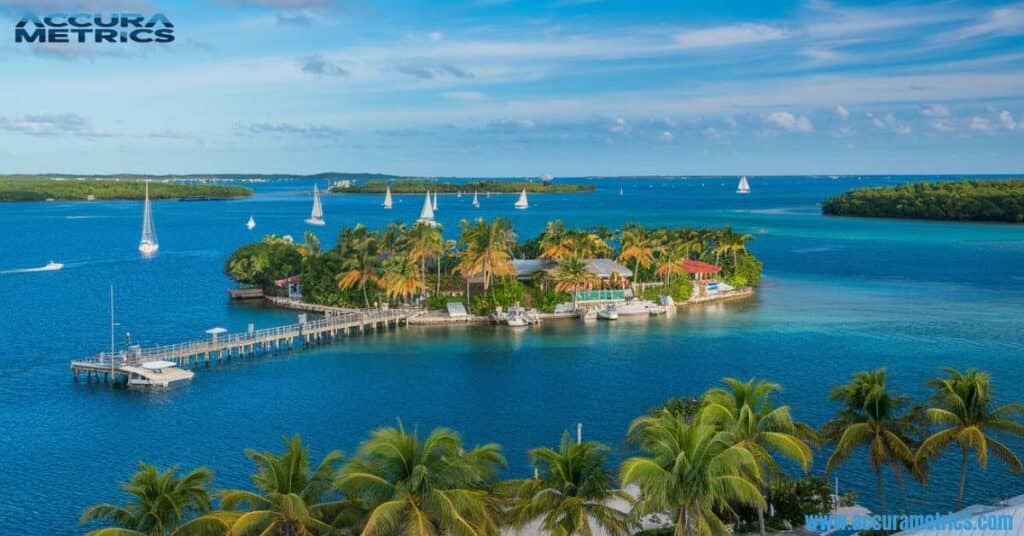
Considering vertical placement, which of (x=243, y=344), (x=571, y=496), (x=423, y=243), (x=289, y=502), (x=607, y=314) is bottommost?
(x=243, y=344)

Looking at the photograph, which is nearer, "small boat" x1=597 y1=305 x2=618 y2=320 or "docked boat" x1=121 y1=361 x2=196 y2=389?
"docked boat" x1=121 y1=361 x2=196 y2=389

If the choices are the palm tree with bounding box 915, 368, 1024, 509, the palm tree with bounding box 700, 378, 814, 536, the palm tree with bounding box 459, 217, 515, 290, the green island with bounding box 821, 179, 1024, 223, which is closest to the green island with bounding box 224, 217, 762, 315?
the palm tree with bounding box 459, 217, 515, 290

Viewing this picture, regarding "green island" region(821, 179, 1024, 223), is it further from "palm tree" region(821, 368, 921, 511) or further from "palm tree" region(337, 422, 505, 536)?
"palm tree" region(337, 422, 505, 536)

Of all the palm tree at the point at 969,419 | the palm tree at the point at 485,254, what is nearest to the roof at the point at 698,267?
the palm tree at the point at 485,254

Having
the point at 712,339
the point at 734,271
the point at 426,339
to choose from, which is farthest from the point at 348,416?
the point at 734,271

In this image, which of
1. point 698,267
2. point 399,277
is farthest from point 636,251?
point 399,277

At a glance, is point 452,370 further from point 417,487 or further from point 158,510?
point 417,487

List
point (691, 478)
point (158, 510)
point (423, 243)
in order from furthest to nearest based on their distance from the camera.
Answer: point (423, 243) < point (158, 510) < point (691, 478)
